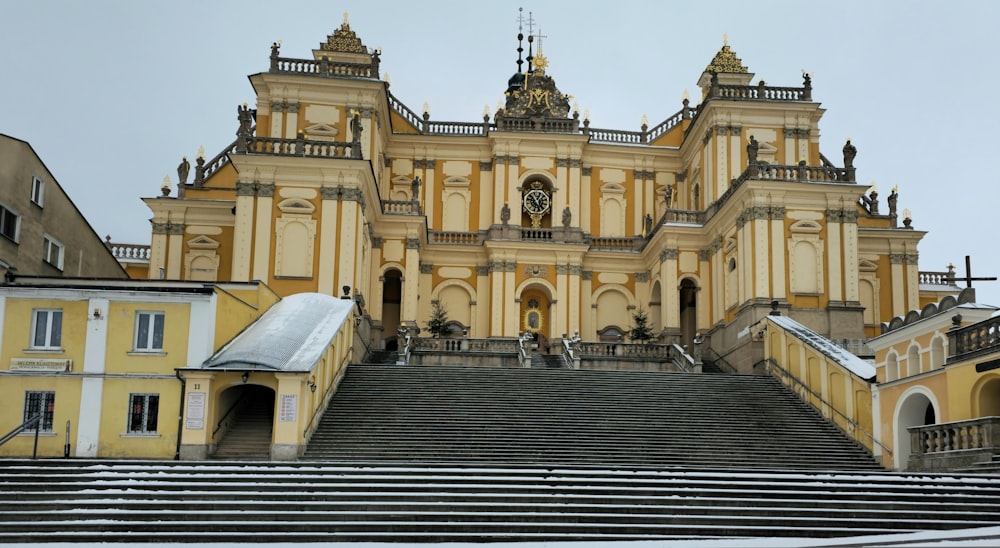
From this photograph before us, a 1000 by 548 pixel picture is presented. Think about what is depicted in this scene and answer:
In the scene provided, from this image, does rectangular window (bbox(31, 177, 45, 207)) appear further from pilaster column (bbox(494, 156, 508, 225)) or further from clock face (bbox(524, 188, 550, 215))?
clock face (bbox(524, 188, 550, 215))

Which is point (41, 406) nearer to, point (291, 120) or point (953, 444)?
point (953, 444)

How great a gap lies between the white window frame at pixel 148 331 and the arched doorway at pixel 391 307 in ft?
66.9

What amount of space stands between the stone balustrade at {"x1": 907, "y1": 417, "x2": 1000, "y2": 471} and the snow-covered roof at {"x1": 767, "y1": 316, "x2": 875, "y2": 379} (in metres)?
4.08

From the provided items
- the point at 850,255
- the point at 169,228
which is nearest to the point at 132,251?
the point at 169,228

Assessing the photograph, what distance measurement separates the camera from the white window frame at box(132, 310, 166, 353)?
875 inches

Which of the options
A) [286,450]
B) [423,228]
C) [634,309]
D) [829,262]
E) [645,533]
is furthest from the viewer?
[634,309]

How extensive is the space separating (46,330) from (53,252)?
9680 millimetres

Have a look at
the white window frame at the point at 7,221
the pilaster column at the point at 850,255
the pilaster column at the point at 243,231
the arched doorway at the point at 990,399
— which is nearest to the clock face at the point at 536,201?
the pilaster column at the point at 850,255

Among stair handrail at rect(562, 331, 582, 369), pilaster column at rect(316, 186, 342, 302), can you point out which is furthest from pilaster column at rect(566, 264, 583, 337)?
pilaster column at rect(316, 186, 342, 302)

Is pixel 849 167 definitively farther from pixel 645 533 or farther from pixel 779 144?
pixel 645 533

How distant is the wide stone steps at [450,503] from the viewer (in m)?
14.9

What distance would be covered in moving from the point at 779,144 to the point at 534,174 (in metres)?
11.1

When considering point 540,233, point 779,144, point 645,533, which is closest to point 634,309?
point 540,233

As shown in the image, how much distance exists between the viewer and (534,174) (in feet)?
148
